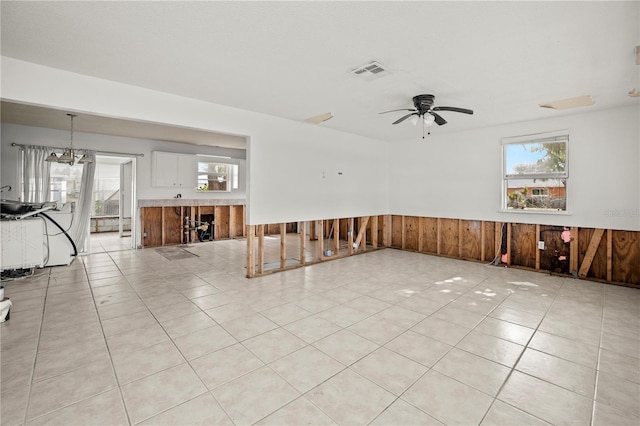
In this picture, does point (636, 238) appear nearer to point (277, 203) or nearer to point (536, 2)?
point (536, 2)

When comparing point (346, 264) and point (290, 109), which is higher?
point (290, 109)

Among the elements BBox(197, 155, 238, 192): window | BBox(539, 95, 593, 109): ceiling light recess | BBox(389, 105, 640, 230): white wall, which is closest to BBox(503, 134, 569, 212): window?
BBox(389, 105, 640, 230): white wall

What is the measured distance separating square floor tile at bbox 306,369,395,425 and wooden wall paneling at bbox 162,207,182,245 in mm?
7094

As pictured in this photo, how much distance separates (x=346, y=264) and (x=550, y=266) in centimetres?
363

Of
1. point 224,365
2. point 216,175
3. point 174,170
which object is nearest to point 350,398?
point 224,365

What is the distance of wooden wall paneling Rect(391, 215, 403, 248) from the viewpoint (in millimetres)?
7559

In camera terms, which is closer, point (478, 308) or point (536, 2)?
point (536, 2)

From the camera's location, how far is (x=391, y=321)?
10.7 ft

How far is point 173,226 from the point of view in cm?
808

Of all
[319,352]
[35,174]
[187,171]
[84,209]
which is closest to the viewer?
[319,352]

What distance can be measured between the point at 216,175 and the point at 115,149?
251cm

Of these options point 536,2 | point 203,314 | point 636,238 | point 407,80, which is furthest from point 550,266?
point 203,314

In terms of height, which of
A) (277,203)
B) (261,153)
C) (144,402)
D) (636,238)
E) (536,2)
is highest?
(536,2)

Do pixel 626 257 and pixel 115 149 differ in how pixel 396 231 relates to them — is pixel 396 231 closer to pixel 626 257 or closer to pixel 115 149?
pixel 626 257
